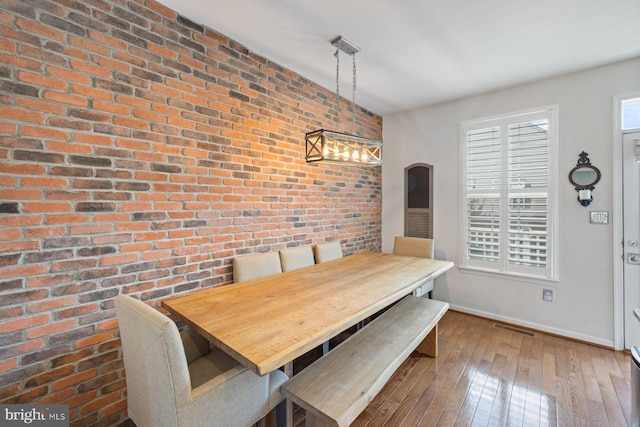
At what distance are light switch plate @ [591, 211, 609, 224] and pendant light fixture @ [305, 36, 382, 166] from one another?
2296mm

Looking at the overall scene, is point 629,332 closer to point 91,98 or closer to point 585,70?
point 585,70

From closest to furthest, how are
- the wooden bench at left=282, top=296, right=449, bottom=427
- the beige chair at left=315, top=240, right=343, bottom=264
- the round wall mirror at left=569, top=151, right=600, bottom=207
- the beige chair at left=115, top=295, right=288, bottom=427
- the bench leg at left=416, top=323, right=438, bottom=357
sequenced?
1. the beige chair at left=115, top=295, right=288, bottom=427
2. the wooden bench at left=282, top=296, right=449, bottom=427
3. the bench leg at left=416, top=323, right=438, bottom=357
4. the round wall mirror at left=569, top=151, right=600, bottom=207
5. the beige chair at left=315, top=240, right=343, bottom=264

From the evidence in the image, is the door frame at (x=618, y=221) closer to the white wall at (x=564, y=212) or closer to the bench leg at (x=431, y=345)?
the white wall at (x=564, y=212)

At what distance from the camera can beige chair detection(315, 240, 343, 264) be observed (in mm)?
2986

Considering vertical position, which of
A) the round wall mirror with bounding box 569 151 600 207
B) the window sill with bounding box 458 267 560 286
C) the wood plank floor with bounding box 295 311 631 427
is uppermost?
the round wall mirror with bounding box 569 151 600 207

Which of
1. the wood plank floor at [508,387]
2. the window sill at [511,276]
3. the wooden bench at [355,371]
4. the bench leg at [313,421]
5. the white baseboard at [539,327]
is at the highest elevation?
the window sill at [511,276]

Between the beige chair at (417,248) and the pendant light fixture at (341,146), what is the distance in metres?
1.40

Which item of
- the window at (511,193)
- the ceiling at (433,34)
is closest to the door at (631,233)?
the window at (511,193)

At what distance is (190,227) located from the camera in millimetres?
2039

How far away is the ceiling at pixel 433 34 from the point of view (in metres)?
1.90

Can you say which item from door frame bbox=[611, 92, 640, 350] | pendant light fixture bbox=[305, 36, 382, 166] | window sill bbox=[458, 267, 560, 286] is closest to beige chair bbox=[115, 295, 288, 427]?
pendant light fixture bbox=[305, 36, 382, 166]

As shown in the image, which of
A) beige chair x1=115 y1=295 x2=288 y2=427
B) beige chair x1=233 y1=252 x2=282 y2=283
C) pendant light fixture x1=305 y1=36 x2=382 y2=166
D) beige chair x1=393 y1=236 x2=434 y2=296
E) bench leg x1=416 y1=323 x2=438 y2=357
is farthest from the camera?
beige chair x1=393 y1=236 x2=434 y2=296

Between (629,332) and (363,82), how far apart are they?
3.64 m

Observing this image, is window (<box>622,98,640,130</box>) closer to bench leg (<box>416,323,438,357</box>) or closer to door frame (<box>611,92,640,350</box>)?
door frame (<box>611,92,640,350</box>)
